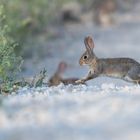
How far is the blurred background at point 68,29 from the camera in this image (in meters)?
12.4

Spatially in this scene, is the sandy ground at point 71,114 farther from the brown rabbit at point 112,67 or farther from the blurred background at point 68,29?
the blurred background at point 68,29

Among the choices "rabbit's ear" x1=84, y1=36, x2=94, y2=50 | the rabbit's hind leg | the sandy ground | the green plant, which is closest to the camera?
the sandy ground

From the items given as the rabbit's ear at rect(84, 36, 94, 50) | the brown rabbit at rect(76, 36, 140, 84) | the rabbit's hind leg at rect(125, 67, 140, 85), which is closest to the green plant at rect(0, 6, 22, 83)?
the brown rabbit at rect(76, 36, 140, 84)

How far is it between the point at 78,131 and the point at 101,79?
4610mm

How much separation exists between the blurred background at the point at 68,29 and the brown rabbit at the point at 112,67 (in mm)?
2926

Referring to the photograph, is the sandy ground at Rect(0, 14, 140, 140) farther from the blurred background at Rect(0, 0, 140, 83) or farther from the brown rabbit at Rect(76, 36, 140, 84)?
the blurred background at Rect(0, 0, 140, 83)

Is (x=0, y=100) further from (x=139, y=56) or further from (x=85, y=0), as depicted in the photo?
(x=85, y=0)

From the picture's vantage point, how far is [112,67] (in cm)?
774

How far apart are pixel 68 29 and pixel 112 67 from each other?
309 inches

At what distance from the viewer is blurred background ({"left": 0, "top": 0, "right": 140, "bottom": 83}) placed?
12.4 meters

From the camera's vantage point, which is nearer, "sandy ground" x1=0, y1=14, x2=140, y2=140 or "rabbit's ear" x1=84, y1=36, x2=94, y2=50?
"sandy ground" x1=0, y1=14, x2=140, y2=140

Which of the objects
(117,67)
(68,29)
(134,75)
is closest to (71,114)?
(134,75)

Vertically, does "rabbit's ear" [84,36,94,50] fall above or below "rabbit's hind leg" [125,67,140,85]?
above

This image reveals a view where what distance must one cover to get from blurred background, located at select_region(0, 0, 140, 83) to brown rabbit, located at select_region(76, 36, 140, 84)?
2.93 meters
